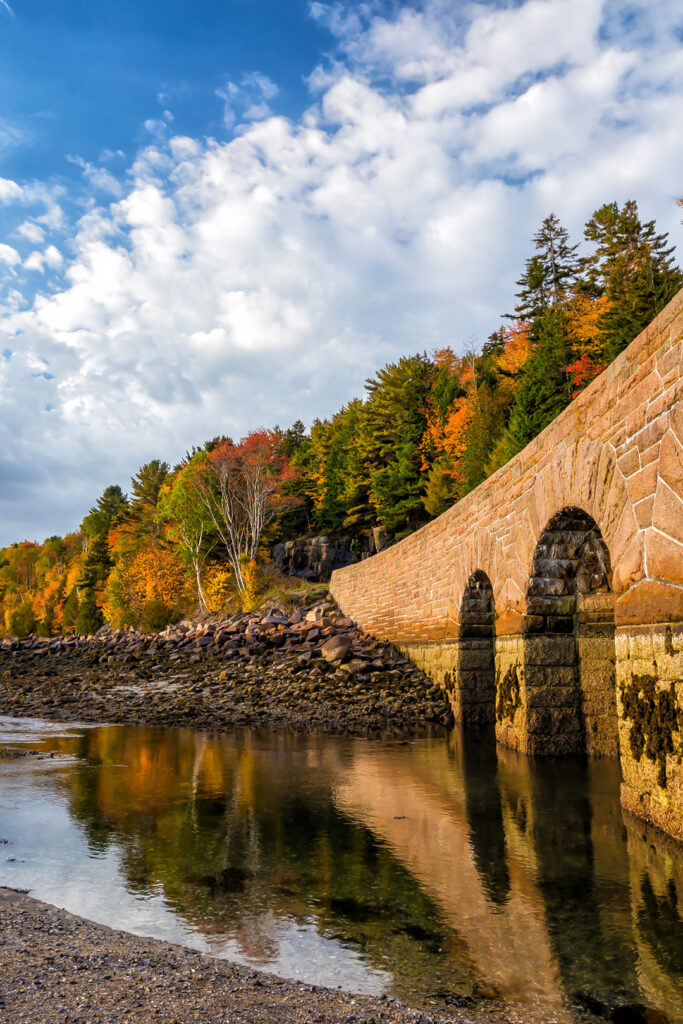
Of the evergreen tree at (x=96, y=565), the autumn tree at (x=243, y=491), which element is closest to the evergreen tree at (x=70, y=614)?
the evergreen tree at (x=96, y=565)

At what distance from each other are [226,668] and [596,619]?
1138cm

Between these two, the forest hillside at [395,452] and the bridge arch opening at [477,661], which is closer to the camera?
the bridge arch opening at [477,661]

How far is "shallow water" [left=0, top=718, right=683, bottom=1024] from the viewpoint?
2.97 m

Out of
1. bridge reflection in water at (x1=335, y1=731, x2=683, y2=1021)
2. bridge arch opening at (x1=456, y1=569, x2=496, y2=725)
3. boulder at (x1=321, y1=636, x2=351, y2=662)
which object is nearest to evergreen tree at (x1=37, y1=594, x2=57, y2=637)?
boulder at (x1=321, y1=636, x2=351, y2=662)

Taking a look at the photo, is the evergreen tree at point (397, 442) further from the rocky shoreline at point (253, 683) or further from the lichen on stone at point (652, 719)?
the lichen on stone at point (652, 719)

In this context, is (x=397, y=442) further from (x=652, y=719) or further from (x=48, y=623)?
(x=48, y=623)

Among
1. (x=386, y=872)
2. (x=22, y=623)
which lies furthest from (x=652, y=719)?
(x=22, y=623)

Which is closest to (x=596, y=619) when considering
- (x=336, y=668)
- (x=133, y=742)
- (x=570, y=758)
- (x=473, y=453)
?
(x=570, y=758)

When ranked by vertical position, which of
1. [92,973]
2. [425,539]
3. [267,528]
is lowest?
[92,973]

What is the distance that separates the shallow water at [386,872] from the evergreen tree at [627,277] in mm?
22699

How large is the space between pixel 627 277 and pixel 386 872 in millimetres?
31673

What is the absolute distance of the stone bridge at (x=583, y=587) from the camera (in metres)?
4.94

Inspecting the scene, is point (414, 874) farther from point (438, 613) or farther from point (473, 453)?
point (473, 453)

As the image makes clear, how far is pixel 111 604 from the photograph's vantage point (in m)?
49.4
